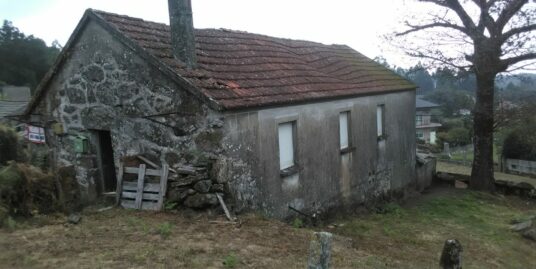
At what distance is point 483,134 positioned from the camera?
17422 millimetres

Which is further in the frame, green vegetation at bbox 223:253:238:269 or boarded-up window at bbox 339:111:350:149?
boarded-up window at bbox 339:111:350:149

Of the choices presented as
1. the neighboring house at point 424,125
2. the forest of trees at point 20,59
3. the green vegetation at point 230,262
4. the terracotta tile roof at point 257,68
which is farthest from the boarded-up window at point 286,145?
the forest of trees at point 20,59

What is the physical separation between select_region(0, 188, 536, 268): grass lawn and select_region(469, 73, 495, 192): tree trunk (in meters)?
6.47

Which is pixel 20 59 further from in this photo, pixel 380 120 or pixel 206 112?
pixel 206 112

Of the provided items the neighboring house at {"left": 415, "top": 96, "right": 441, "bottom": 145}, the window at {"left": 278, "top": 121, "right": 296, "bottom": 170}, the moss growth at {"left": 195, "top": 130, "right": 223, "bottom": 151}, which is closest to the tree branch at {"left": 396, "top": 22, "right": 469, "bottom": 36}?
the window at {"left": 278, "top": 121, "right": 296, "bottom": 170}

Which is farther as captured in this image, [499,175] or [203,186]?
[499,175]

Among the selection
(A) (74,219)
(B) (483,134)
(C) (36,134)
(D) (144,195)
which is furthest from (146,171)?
(B) (483,134)

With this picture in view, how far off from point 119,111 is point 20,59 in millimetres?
47923

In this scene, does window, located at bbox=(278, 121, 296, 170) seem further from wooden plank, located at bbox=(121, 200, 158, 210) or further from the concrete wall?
→ wooden plank, located at bbox=(121, 200, 158, 210)

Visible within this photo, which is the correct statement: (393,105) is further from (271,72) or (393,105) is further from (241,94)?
(241,94)

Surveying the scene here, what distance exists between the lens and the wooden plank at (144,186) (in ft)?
27.7

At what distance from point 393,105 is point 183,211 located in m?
10.1

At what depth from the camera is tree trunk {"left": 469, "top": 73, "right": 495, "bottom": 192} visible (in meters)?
16.6

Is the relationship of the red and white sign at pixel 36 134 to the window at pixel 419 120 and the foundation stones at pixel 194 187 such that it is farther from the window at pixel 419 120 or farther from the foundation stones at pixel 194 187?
the window at pixel 419 120
